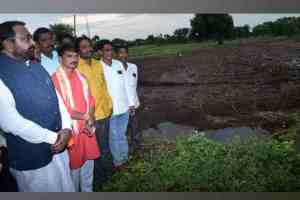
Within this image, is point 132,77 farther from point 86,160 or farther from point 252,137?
point 252,137

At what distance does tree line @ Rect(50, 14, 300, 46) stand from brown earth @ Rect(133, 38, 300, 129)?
14 centimetres

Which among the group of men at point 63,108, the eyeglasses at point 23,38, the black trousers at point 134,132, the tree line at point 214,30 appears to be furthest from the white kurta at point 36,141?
the tree line at point 214,30

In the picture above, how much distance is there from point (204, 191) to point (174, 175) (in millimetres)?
315

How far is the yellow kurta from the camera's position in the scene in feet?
15.0

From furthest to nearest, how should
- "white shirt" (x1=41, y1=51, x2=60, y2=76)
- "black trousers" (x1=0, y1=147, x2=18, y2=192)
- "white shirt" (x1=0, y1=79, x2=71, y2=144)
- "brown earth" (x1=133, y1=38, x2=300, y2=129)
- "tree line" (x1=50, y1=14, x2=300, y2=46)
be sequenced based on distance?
"brown earth" (x1=133, y1=38, x2=300, y2=129)
"tree line" (x1=50, y1=14, x2=300, y2=46)
"white shirt" (x1=41, y1=51, x2=60, y2=76)
"black trousers" (x1=0, y1=147, x2=18, y2=192)
"white shirt" (x1=0, y1=79, x2=71, y2=144)

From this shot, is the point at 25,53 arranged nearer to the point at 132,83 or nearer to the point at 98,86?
the point at 98,86

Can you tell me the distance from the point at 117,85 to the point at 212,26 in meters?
1.04

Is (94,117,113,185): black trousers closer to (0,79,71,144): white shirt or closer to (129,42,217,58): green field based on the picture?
(0,79,71,144): white shirt

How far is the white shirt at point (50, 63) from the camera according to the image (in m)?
4.39

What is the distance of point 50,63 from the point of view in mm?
4422

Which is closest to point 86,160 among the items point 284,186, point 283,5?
point 284,186

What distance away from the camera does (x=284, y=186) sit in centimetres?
462

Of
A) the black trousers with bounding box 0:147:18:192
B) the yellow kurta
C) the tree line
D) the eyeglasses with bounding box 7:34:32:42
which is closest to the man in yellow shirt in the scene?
the yellow kurta

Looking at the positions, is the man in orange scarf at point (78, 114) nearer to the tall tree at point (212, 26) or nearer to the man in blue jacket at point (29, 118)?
the man in blue jacket at point (29, 118)
